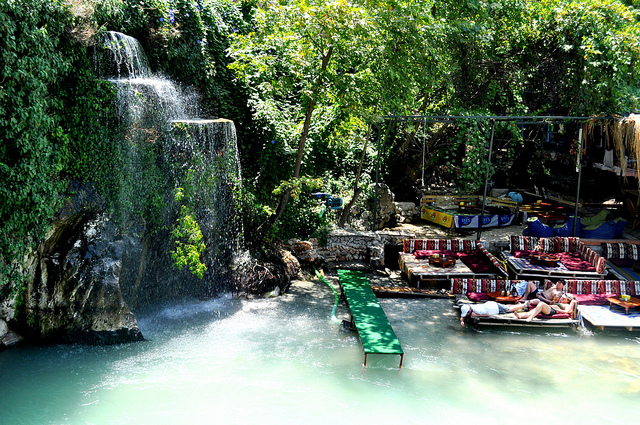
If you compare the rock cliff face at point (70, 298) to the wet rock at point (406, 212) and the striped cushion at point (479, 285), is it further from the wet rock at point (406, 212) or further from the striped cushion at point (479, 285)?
the wet rock at point (406, 212)

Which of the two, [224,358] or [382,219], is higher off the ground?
[382,219]

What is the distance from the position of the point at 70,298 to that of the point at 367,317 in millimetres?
5656

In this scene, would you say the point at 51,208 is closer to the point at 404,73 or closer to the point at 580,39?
the point at 404,73

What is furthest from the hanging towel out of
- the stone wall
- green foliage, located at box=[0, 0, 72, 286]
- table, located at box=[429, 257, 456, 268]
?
green foliage, located at box=[0, 0, 72, 286]

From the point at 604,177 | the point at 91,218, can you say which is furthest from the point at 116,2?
the point at 604,177

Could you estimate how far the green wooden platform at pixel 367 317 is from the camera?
29.5ft

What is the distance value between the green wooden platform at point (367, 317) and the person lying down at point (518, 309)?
178cm

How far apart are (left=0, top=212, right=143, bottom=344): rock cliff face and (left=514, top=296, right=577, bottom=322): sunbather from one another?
7715 millimetres

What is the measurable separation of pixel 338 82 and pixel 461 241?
603 centimetres

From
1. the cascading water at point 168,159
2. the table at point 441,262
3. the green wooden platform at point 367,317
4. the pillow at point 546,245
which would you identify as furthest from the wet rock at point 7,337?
the pillow at point 546,245

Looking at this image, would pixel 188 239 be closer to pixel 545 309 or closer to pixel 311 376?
pixel 311 376

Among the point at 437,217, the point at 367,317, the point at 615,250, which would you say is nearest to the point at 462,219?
the point at 437,217

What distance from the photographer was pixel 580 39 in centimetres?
1501

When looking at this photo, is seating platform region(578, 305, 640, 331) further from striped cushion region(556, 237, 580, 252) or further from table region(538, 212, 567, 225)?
table region(538, 212, 567, 225)
